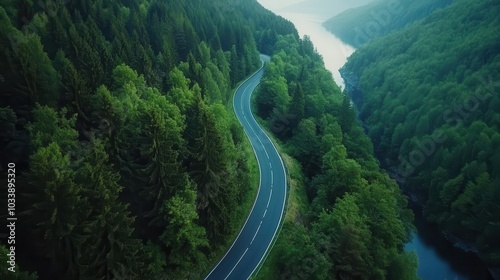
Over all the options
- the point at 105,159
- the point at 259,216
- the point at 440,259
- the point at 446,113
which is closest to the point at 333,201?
the point at 259,216

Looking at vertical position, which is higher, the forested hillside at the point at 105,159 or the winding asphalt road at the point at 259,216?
the forested hillside at the point at 105,159

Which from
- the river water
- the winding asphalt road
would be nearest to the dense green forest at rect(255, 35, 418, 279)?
the winding asphalt road

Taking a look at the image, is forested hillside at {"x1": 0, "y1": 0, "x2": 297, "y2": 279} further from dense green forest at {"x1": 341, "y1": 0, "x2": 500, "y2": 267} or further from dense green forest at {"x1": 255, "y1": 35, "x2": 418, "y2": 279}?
dense green forest at {"x1": 341, "y1": 0, "x2": 500, "y2": 267}

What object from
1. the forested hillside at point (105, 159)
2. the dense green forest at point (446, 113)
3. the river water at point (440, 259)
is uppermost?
the forested hillside at point (105, 159)

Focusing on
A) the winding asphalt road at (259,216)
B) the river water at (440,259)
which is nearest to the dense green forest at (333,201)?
the winding asphalt road at (259,216)

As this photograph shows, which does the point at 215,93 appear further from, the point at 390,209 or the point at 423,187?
the point at 423,187

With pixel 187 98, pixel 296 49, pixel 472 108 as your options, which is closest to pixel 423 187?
pixel 472 108

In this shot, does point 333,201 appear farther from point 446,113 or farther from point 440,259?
point 446,113

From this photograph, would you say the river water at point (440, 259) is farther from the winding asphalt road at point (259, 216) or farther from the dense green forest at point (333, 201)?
the winding asphalt road at point (259, 216)
